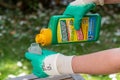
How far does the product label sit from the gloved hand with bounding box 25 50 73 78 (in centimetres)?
16

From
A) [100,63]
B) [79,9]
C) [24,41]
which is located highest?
[79,9]

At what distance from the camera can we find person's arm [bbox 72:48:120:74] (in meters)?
1.77

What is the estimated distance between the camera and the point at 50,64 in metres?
1.91

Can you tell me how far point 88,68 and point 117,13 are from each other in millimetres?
2337

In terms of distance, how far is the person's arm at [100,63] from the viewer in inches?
69.7

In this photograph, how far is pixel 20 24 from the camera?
3.75m

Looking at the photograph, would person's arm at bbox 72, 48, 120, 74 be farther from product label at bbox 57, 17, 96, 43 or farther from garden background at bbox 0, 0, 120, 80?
garden background at bbox 0, 0, 120, 80

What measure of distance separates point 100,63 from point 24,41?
157 centimetres

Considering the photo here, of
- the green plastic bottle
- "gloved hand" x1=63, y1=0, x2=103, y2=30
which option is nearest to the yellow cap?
the green plastic bottle

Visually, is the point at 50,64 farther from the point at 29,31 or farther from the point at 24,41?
the point at 29,31

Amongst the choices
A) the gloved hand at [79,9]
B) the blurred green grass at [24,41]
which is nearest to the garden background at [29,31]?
the blurred green grass at [24,41]

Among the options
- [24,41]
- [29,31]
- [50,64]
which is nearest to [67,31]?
[50,64]

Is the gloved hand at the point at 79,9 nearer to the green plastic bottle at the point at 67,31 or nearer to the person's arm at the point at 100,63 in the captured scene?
the green plastic bottle at the point at 67,31

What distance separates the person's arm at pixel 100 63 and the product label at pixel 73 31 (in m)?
0.26
